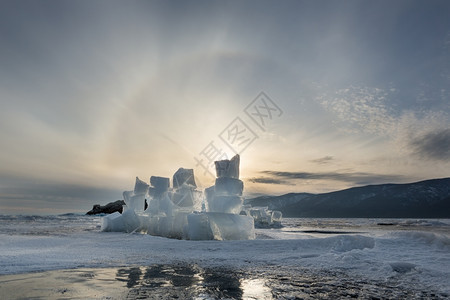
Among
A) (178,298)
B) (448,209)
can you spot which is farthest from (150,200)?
(448,209)

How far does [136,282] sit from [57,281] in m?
1.49

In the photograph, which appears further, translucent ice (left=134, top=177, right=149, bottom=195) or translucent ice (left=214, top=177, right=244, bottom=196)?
translucent ice (left=134, top=177, right=149, bottom=195)

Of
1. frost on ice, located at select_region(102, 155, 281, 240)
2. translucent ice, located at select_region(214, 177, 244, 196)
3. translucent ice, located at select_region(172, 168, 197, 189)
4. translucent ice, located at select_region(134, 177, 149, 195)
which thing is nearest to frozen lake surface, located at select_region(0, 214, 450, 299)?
frost on ice, located at select_region(102, 155, 281, 240)

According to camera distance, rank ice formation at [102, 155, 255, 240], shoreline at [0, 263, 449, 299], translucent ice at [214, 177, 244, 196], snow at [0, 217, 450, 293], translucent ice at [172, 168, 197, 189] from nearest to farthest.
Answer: shoreline at [0, 263, 449, 299] → snow at [0, 217, 450, 293] → ice formation at [102, 155, 255, 240] → translucent ice at [214, 177, 244, 196] → translucent ice at [172, 168, 197, 189]

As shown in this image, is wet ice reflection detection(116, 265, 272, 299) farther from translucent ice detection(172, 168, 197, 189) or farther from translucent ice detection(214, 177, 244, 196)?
translucent ice detection(172, 168, 197, 189)

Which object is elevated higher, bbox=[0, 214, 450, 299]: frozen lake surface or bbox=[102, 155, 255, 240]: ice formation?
bbox=[102, 155, 255, 240]: ice formation

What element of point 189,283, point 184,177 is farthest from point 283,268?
point 184,177

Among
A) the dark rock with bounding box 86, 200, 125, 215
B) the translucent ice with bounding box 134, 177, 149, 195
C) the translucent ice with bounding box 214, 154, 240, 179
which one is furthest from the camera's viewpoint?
the dark rock with bounding box 86, 200, 125, 215

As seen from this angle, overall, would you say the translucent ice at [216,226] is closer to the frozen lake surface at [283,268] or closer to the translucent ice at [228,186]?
the translucent ice at [228,186]

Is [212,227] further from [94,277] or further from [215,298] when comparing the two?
[215,298]

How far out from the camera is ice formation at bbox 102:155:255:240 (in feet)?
48.6

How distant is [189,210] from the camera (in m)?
18.6

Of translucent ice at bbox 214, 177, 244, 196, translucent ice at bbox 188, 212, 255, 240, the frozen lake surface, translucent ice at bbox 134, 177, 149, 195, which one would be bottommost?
the frozen lake surface

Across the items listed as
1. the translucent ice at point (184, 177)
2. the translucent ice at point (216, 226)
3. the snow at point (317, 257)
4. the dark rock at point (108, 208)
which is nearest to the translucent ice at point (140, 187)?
the translucent ice at point (184, 177)
